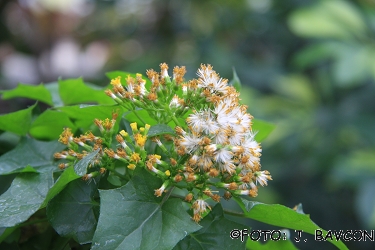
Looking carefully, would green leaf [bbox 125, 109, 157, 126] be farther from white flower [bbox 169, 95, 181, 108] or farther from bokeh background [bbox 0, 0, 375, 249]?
bokeh background [bbox 0, 0, 375, 249]

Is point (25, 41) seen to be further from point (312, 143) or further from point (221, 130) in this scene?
point (221, 130)

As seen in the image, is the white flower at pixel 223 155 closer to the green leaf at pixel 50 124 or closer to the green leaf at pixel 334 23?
the green leaf at pixel 50 124

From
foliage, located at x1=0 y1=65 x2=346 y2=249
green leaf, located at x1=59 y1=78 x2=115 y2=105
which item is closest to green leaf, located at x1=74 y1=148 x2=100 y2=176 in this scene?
foliage, located at x1=0 y1=65 x2=346 y2=249

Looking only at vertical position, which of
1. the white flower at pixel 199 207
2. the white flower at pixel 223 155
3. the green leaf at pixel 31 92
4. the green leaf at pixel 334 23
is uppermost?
the green leaf at pixel 334 23

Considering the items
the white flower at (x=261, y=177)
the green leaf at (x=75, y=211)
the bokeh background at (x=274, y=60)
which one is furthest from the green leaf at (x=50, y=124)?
the bokeh background at (x=274, y=60)

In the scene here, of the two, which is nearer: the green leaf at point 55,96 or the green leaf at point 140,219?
the green leaf at point 140,219

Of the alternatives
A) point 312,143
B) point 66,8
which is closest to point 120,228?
point 312,143

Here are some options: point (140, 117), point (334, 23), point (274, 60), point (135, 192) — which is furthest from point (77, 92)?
point (274, 60)
